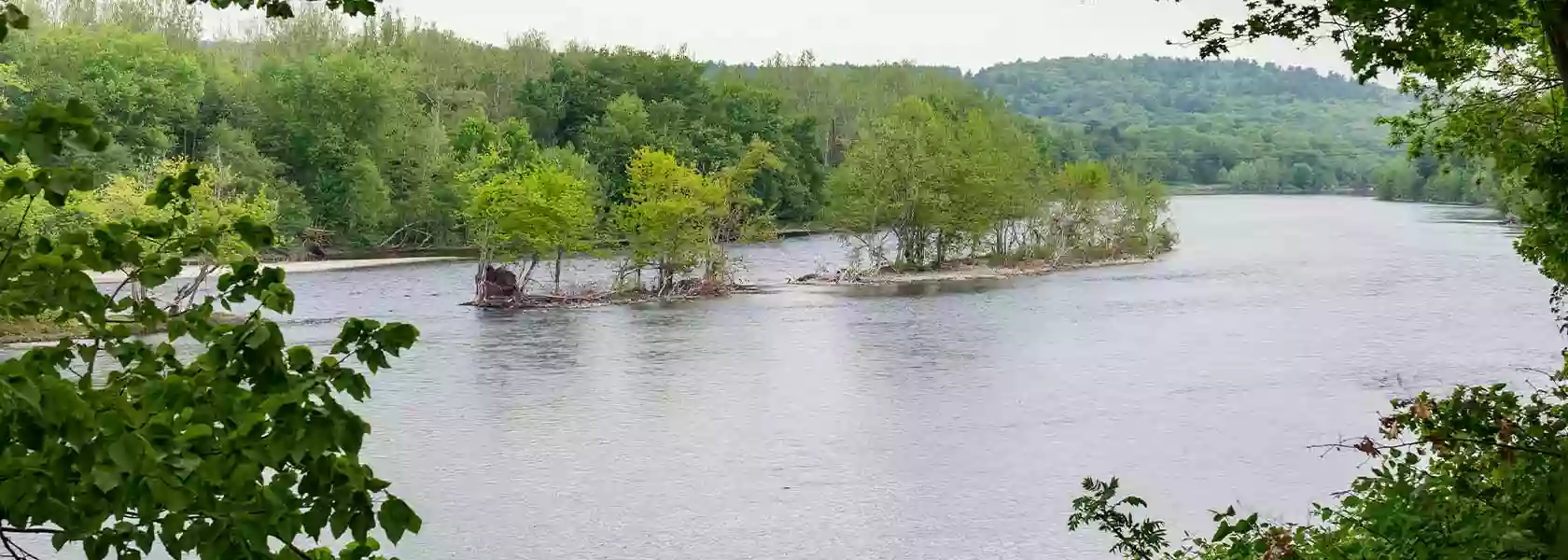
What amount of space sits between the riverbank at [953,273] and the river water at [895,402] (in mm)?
2739

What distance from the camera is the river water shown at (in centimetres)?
1405

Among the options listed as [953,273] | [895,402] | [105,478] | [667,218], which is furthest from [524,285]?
[105,478]

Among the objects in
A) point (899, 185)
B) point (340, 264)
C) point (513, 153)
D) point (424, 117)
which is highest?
point (424, 117)

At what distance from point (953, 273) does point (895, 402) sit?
23.8 metres

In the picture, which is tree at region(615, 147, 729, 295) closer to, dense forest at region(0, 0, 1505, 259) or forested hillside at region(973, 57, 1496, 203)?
dense forest at region(0, 0, 1505, 259)

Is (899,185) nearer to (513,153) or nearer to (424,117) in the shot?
(513,153)

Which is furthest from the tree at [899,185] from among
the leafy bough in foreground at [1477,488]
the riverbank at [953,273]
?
the leafy bough in foreground at [1477,488]

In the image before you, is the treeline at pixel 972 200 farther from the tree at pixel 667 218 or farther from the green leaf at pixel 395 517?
the green leaf at pixel 395 517

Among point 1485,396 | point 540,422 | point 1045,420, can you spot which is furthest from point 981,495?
point 1485,396

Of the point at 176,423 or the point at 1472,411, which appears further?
the point at 1472,411

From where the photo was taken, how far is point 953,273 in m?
44.5

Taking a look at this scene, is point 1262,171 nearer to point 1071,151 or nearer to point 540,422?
point 1071,151

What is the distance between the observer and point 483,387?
2209 centimetres

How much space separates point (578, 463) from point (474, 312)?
1664 cm
